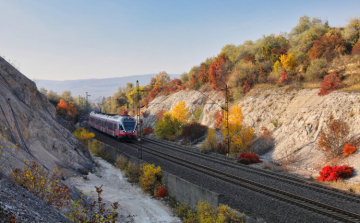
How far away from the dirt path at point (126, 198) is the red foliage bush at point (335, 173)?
10.9 m

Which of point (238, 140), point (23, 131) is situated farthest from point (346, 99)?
point (23, 131)

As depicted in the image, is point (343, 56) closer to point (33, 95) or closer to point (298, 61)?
point (298, 61)

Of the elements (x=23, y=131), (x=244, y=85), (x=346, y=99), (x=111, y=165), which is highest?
(x=244, y=85)

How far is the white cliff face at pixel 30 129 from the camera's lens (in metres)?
14.3

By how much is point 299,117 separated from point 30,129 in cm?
2485

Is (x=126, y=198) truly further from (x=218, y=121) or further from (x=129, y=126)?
(x=218, y=121)

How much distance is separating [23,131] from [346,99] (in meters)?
26.9

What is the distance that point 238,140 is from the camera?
26531mm

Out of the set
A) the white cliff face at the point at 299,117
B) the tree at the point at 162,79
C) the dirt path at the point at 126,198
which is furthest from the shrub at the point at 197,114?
the tree at the point at 162,79

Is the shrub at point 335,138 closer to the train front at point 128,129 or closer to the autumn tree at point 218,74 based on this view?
the train front at point 128,129

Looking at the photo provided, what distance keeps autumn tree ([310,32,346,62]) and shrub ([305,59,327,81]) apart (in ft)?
8.12

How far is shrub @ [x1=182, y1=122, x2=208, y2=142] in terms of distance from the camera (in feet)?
119

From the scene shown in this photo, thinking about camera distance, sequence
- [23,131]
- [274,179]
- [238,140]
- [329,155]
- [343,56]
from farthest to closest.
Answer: [343,56] < [238,140] < [329,155] < [274,179] < [23,131]

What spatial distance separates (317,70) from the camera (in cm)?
3272
